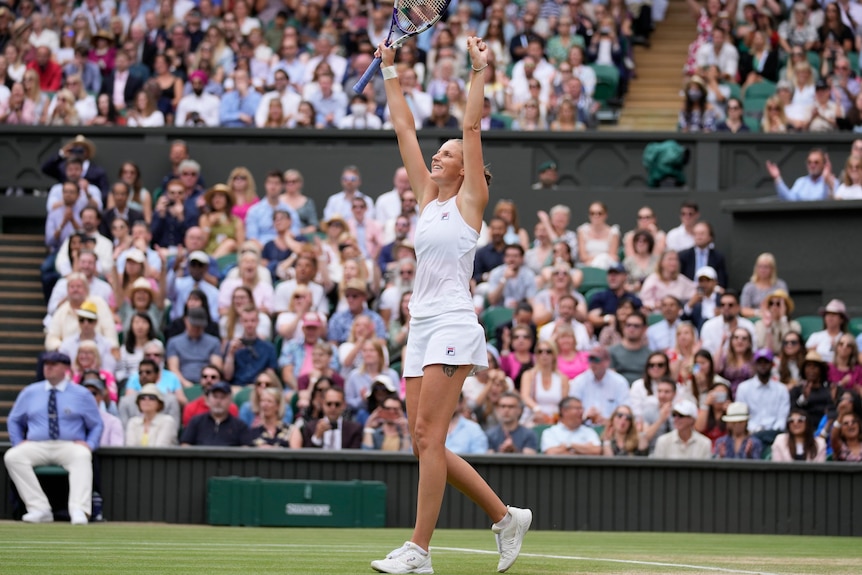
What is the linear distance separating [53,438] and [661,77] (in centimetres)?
1232

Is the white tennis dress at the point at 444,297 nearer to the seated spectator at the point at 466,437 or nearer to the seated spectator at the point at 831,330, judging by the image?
the seated spectator at the point at 466,437

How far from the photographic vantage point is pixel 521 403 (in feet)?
44.7

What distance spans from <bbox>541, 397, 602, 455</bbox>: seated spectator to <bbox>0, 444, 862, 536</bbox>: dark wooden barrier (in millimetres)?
385

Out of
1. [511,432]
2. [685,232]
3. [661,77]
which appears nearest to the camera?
[511,432]

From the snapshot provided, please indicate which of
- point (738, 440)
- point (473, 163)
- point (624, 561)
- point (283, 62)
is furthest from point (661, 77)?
point (473, 163)

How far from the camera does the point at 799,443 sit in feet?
43.4

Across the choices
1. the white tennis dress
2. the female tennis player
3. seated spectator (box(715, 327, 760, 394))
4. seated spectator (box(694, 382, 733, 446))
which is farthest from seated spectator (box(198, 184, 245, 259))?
the white tennis dress

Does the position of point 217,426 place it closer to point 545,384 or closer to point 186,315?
point 186,315

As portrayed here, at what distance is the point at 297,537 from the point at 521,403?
364cm

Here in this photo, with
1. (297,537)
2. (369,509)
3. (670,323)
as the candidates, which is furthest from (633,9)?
(297,537)

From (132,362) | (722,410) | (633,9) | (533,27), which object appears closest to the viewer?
(722,410)

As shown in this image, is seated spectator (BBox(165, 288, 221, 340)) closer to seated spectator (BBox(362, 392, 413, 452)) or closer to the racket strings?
seated spectator (BBox(362, 392, 413, 452))

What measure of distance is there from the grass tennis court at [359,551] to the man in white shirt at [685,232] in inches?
227

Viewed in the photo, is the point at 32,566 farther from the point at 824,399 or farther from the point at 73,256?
the point at 73,256
